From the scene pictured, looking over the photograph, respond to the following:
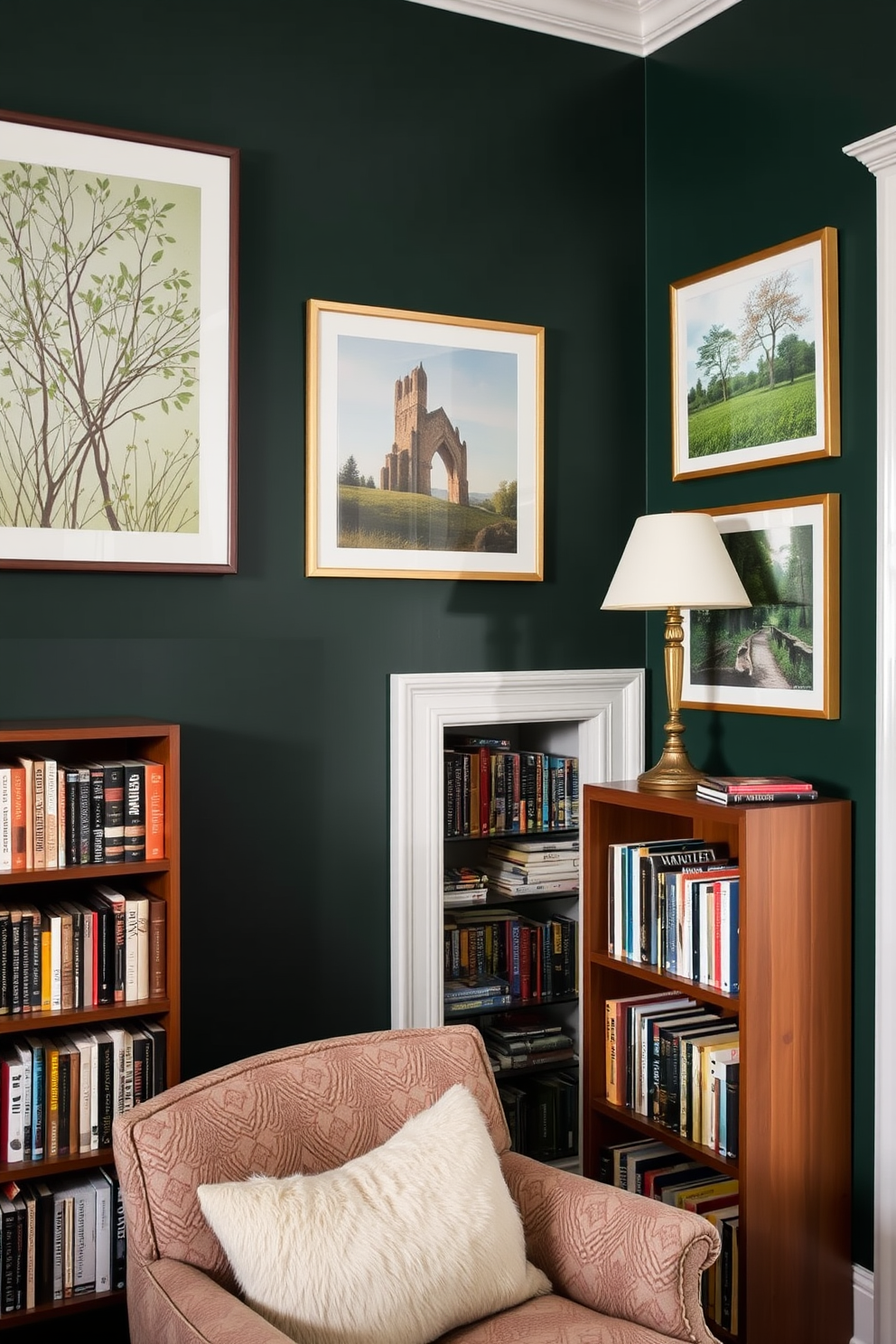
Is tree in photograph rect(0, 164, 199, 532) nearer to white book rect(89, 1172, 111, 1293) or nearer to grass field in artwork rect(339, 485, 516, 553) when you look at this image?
grass field in artwork rect(339, 485, 516, 553)

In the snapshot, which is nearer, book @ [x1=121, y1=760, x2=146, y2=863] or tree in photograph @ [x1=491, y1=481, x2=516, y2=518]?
book @ [x1=121, y1=760, x2=146, y2=863]

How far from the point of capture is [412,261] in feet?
10.1

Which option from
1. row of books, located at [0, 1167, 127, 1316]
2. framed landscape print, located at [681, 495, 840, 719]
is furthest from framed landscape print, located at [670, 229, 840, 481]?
row of books, located at [0, 1167, 127, 1316]

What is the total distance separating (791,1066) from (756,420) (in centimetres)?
150

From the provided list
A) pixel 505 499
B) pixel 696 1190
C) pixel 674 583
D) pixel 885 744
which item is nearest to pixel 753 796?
pixel 885 744

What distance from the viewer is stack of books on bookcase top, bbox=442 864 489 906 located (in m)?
3.21

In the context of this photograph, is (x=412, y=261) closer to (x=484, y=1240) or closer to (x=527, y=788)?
(x=527, y=788)

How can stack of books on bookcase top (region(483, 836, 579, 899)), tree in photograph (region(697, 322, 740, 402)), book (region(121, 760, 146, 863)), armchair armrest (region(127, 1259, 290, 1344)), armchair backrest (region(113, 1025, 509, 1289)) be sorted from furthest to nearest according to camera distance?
stack of books on bookcase top (region(483, 836, 579, 899))
tree in photograph (region(697, 322, 740, 402))
book (region(121, 760, 146, 863))
armchair backrest (region(113, 1025, 509, 1289))
armchair armrest (region(127, 1259, 290, 1344))

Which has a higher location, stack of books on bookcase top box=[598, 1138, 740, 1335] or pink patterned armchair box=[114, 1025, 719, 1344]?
pink patterned armchair box=[114, 1025, 719, 1344]

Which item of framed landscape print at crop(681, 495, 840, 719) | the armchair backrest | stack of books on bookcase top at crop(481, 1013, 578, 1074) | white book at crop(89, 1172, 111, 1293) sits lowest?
white book at crop(89, 1172, 111, 1293)

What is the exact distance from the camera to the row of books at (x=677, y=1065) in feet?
8.55

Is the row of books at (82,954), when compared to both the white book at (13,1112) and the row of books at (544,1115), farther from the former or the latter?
the row of books at (544,1115)

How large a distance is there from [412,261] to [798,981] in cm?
194

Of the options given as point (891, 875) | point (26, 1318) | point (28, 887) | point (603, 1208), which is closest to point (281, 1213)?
point (603, 1208)
